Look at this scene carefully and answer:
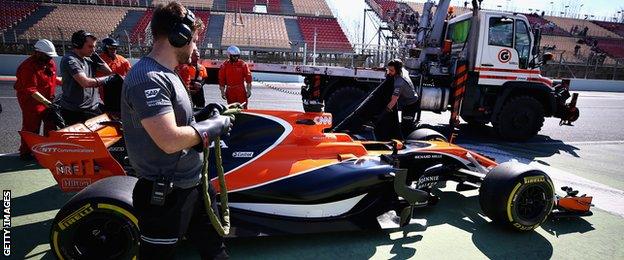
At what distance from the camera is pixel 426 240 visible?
3254mm

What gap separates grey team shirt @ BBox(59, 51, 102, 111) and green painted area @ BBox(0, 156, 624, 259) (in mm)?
1086

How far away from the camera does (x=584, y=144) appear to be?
7789mm

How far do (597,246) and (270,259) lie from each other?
2.77m

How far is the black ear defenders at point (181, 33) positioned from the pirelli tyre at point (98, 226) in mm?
1316

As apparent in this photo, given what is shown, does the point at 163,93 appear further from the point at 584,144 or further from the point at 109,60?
the point at 584,144

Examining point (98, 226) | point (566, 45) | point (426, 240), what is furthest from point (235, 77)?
point (566, 45)

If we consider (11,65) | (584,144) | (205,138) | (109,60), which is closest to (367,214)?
(205,138)

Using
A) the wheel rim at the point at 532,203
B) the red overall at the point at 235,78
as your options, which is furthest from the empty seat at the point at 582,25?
the wheel rim at the point at 532,203

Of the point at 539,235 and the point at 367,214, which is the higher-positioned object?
the point at 367,214

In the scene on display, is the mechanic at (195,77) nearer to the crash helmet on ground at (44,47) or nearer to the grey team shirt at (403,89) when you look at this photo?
the crash helmet on ground at (44,47)

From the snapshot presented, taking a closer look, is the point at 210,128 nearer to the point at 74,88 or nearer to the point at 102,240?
the point at 102,240

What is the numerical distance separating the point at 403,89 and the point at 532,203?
9.56ft

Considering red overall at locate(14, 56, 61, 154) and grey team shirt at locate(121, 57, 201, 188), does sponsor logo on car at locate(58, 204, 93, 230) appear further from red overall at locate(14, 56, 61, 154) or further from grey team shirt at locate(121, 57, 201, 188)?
red overall at locate(14, 56, 61, 154)

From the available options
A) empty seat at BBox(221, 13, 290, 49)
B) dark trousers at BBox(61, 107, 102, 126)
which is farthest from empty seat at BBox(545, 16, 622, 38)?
dark trousers at BBox(61, 107, 102, 126)
